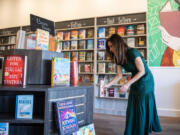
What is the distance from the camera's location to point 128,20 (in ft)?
12.3

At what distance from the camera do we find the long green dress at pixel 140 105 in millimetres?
1675

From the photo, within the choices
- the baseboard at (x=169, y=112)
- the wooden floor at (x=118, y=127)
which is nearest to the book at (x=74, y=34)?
the wooden floor at (x=118, y=127)

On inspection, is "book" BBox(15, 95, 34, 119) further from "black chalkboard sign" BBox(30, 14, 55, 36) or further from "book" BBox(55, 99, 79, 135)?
"black chalkboard sign" BBox(30, 14, 55, 36)

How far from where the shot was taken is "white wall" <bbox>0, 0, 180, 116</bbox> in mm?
3535

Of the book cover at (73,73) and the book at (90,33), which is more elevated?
the book at (90,33)

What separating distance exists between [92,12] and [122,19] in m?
0.93

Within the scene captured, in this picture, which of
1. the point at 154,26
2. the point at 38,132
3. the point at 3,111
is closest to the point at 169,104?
the point at 154,26

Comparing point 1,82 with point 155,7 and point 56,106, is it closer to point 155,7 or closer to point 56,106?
point 56,106

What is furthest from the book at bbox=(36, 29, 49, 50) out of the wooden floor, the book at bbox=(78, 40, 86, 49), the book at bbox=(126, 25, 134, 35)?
the book at bbox=(126, 25, 134, 35)

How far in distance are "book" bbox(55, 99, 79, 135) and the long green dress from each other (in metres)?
0.76

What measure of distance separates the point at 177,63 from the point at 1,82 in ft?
11.8

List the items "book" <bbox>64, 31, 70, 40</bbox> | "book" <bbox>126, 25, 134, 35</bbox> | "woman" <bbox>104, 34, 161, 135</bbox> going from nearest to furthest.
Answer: "woman" <bbox>104, 34, 161, 135</bbox> → "book" <bbox>126, 25, 134, 35</bbox> → "book" <bbox>64, 31, 70, 40</bbox>

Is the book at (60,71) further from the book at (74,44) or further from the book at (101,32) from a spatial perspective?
the book at (74,44)

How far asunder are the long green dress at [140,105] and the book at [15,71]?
111 cm
